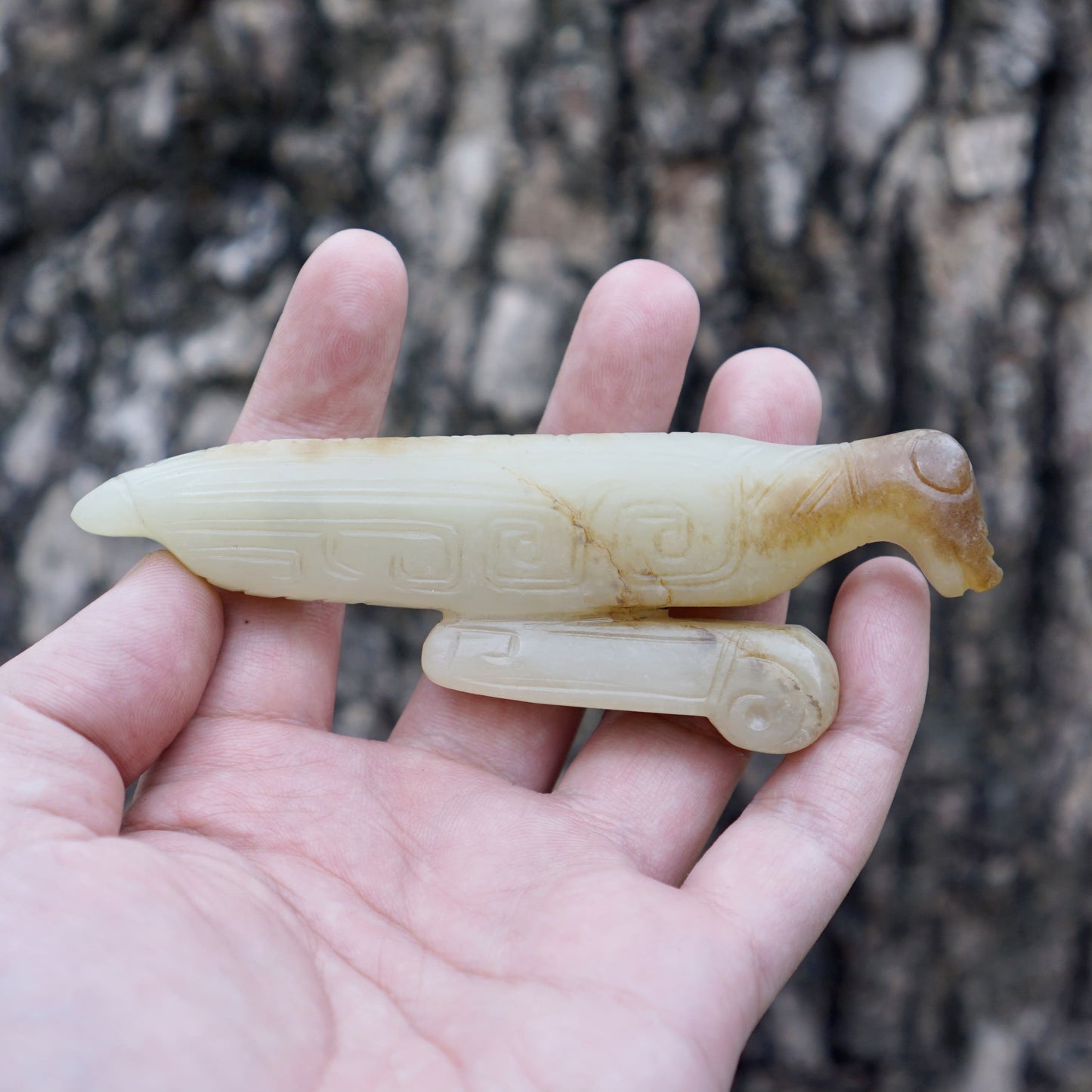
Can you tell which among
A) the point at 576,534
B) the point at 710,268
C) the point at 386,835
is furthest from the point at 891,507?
the point at 386,835

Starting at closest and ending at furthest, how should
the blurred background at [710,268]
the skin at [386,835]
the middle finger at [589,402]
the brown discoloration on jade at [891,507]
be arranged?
the skin at [386,835], the brown discoloration on jade at [891,507], the middle finger at [589,402], the blurred background at [710,268]

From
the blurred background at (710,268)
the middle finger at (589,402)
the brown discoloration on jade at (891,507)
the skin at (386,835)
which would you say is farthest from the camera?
the blurred background at (710,268)

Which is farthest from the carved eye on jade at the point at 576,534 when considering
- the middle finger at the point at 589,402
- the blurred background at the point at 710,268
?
the blurred background at the point at 710,268

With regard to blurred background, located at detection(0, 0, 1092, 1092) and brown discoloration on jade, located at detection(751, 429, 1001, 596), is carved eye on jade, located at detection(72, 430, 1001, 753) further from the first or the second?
blurred background, located at detection(0, 0, 1092, 1092)

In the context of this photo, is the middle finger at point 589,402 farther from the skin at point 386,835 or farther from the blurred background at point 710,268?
the blurred background at point 710,268

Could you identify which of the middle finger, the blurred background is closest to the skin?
the middle finger

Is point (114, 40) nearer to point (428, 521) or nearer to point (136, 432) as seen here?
point (136, 432)

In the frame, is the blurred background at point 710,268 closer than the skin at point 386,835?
No

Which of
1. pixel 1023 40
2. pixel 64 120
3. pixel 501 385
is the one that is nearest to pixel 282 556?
pixel 501 385

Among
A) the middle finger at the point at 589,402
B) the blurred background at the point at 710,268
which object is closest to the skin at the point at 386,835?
the middle finger at the point at 589,402
